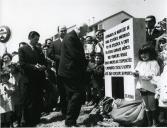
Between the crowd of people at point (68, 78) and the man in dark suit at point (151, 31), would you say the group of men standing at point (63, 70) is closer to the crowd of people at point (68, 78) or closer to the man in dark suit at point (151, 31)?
the crowd of people at point (68, 78)

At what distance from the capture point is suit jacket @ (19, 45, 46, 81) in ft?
18.4

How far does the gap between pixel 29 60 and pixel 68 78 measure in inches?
36.1

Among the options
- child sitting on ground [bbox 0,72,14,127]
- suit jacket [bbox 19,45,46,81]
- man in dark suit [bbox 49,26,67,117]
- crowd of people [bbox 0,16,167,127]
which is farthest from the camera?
man in dark suit [bbox 49,26,67,117]

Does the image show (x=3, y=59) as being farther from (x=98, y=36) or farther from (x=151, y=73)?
(x=151, y=73)

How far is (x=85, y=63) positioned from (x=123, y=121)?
3.82 feet

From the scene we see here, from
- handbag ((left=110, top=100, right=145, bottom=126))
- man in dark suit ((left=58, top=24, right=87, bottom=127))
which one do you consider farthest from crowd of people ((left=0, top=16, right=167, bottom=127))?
handbag ((left=110, top=100, right=145, bottom=126))

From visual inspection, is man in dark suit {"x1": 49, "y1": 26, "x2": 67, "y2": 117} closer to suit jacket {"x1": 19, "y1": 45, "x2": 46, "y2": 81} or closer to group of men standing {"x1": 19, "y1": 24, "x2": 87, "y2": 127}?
group of men standing {"x1": 19, "y1": 24, "x2": 87, "y2": 127}

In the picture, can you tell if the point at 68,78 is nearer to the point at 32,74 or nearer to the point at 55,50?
the point at 32,74

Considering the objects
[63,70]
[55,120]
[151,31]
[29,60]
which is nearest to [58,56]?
[29,60]

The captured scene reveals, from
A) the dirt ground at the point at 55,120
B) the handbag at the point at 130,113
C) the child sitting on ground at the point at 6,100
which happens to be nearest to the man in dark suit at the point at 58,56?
the dirt ground at the point at 55,120

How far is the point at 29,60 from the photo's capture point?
5.70 meters

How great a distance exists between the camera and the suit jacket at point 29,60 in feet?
18.4

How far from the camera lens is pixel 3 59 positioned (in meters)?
6.57

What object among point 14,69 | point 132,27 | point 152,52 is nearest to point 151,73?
point 152,52
